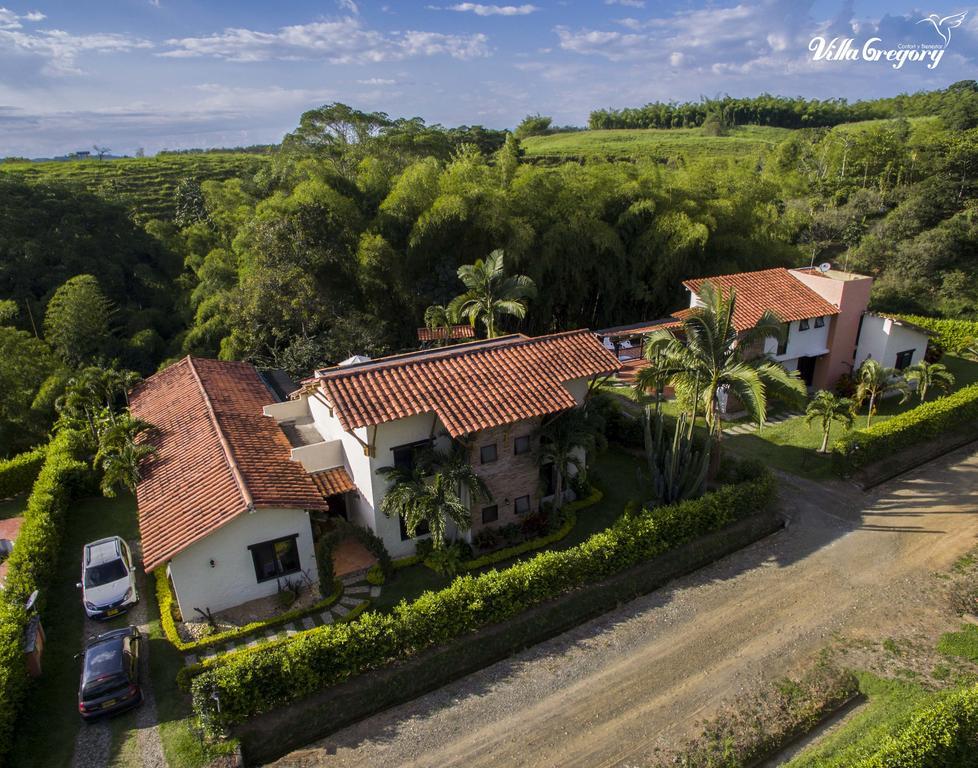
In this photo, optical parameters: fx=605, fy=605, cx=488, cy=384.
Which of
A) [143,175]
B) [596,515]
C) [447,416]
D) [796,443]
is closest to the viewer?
[447,416]

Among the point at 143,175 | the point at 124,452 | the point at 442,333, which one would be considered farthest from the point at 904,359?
the point at 143,175

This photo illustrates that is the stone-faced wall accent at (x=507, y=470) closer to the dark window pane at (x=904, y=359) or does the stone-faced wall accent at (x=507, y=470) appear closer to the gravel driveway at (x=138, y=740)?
the gravel driveway at (x=138, y=740)

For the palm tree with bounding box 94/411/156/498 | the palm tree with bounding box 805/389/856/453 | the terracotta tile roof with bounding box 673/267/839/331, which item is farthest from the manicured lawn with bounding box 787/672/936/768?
the palm tree with bounding box 94/411/156/498

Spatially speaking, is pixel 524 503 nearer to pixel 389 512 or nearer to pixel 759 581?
pixel 389 512

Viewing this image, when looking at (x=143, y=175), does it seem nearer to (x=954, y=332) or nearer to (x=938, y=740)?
(x=954, y=332)

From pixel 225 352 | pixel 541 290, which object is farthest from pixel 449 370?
pixel 225 352

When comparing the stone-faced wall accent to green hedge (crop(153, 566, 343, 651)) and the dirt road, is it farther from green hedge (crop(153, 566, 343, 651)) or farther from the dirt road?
green hedge (crop(153, 566, 343, 651))
